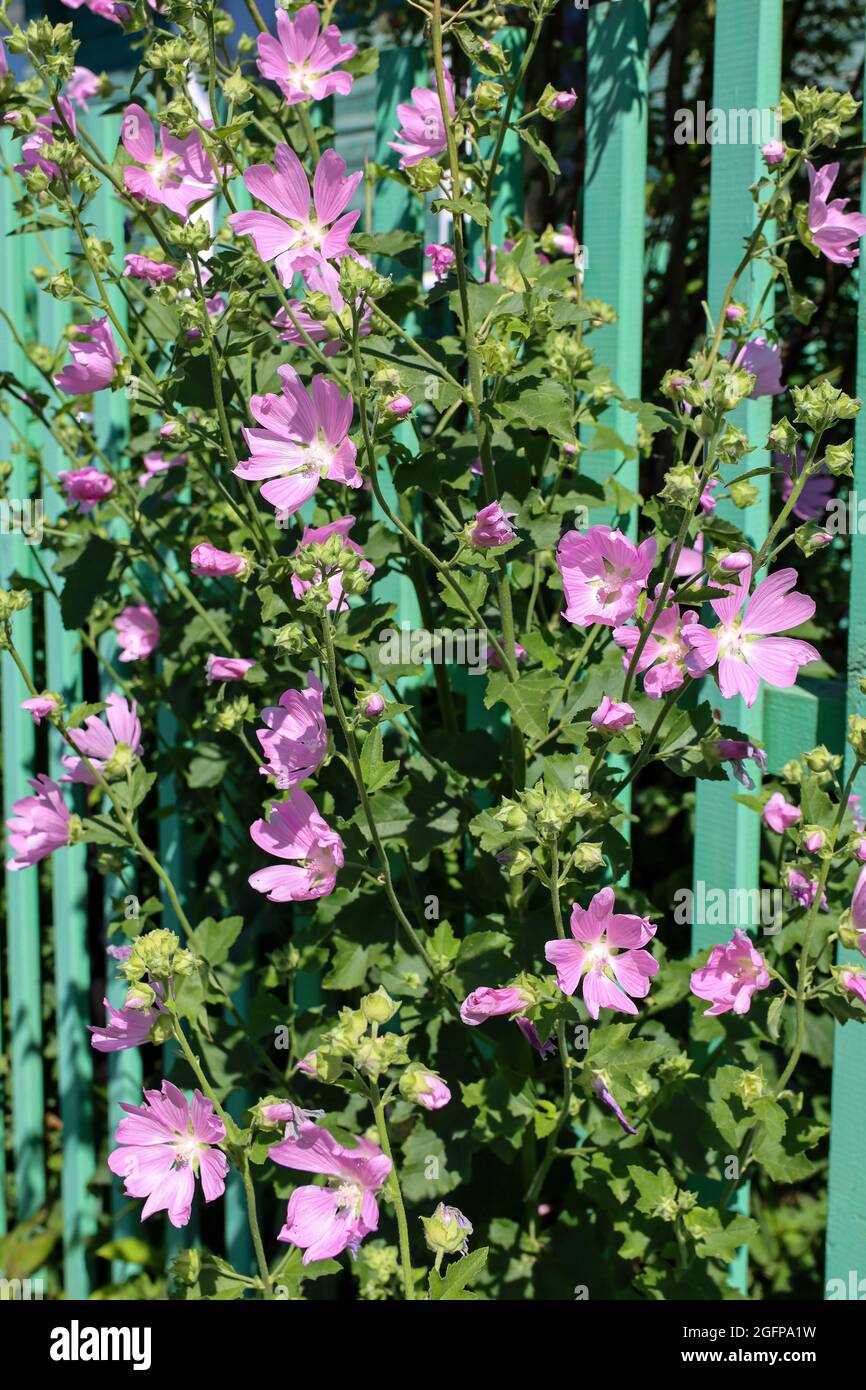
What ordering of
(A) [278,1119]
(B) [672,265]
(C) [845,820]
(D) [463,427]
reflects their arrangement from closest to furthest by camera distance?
1. (A) [278,1119]
2. (C) [845,820]
3. (D) [463,427]
4. (B) [672,265]

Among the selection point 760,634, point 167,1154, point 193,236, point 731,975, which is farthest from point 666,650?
point 167,1154

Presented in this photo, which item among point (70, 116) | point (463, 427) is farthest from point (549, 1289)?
point (70, 116)

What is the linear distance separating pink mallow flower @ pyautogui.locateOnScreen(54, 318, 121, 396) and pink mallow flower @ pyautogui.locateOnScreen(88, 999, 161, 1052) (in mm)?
943

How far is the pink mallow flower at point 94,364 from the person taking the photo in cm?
190

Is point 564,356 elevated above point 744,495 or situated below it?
Answer: above

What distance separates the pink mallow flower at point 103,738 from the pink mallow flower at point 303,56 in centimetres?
92

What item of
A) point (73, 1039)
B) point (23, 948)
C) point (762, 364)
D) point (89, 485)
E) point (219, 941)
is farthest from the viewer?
point (23, 948)

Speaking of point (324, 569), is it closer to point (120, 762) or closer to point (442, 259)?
point (120, 762)

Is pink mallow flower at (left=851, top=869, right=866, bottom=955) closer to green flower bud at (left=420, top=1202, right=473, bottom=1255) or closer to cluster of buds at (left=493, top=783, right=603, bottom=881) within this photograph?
cluster of buds at (left=493, top=783, right=603, bottom=881)

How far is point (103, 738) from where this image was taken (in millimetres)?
1953

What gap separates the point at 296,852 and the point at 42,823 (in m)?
0.52

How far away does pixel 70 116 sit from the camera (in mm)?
1791
